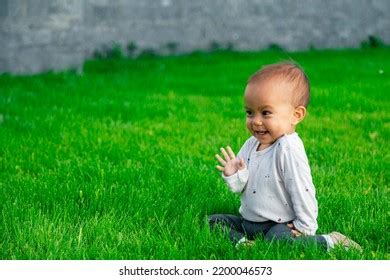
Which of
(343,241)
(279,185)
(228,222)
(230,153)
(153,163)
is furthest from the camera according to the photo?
(153,163)

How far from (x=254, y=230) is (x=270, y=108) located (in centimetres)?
63

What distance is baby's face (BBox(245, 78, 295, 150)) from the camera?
134 inches

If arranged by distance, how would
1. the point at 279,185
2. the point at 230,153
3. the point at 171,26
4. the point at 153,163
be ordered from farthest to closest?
the point at 171,26 < the point at 153,163 < the point at 230,153 < the point at 279,185

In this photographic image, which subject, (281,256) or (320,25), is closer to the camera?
(281,256)

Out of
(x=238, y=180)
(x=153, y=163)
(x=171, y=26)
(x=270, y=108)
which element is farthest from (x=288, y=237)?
(x=171, y=26)

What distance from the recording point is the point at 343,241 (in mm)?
3316

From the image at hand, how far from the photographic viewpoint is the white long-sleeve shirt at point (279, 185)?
132 inches

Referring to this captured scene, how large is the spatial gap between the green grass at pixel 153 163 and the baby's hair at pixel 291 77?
2.28 ft

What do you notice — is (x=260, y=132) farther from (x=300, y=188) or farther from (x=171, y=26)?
(x=171, y=26)

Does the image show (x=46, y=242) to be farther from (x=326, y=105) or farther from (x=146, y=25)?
(x=146, y=25)

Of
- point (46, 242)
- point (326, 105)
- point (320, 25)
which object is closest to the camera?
point (46, 242)

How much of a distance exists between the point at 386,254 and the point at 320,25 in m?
12.2

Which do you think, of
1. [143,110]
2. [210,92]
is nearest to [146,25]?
[210,92]

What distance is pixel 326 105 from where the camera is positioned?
726cm
